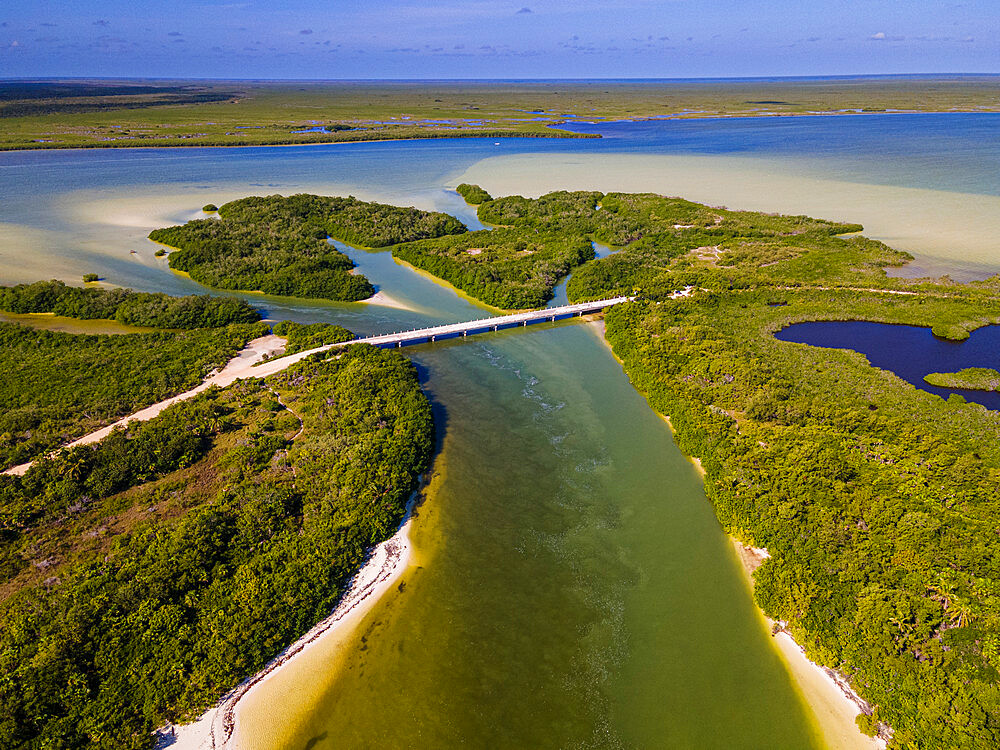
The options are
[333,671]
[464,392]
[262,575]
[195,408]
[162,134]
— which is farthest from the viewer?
[162,134]

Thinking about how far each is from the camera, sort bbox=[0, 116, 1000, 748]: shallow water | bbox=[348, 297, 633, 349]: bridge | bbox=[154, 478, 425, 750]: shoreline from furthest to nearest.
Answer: bbox=[348, 297, 633, 349]: bridge → bbox=[0, 116, 1000, 748]: shallow water → bbox=[154, 478, 425, 750]: shoreline

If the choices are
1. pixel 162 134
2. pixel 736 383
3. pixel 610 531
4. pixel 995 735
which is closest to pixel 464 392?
pixel 610 531

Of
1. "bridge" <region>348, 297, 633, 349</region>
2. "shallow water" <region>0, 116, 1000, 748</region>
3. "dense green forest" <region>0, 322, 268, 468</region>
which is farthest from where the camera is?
"bridge" <region>348, 297, 633, 349</region>

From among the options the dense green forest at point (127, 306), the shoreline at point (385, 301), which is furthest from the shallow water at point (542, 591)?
the dense green forest at point (127, 306)

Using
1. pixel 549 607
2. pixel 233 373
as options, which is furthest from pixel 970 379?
pixel 233 373

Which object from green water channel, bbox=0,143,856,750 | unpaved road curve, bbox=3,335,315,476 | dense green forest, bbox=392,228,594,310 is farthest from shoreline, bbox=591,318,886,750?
dense green forest, bbox=392,228,594,310

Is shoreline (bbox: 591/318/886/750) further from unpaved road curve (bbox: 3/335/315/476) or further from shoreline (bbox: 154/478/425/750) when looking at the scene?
unpaved road curve (bbox: 3/335/315/476)

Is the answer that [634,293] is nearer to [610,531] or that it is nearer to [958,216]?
[610,531]

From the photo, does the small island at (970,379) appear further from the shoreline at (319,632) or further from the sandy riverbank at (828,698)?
the shoreline at (319,632)
